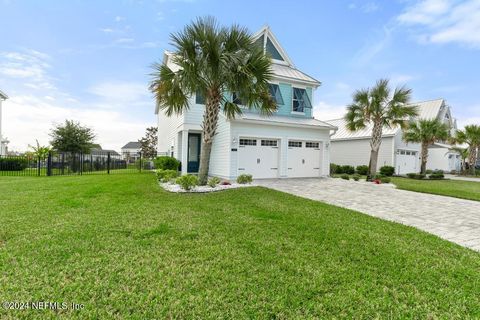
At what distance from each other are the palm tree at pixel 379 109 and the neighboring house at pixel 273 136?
2297 mm

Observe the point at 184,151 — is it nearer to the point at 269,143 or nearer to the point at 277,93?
the point at 269,143

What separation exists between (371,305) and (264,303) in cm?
109

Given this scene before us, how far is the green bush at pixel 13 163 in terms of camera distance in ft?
55.6

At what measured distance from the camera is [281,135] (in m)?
13.9

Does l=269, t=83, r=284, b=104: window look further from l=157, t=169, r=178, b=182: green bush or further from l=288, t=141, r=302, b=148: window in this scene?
l=157, t=169, r=178, b=182: green bush

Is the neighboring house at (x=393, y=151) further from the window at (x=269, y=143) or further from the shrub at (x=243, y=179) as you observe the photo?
the shrub at (x=243, y=179)

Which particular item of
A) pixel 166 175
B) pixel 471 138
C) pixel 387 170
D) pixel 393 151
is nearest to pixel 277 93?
pixel 166 175

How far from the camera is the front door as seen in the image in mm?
15320

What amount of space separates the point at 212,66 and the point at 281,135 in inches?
258

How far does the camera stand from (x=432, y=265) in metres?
3.44

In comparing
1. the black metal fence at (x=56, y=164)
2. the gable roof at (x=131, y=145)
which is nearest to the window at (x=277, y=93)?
the black metal fence at (x=56, y=164)

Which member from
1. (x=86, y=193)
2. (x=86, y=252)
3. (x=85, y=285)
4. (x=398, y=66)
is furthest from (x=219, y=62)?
(x=398, y=66)

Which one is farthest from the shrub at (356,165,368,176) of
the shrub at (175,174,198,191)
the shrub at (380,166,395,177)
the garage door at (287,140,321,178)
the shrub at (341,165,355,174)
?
the shrub at (175,174,198,191)

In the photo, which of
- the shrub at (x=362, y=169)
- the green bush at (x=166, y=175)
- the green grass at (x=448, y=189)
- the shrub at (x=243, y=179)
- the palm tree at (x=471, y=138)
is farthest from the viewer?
the palm tree at (x=471, y=138)
